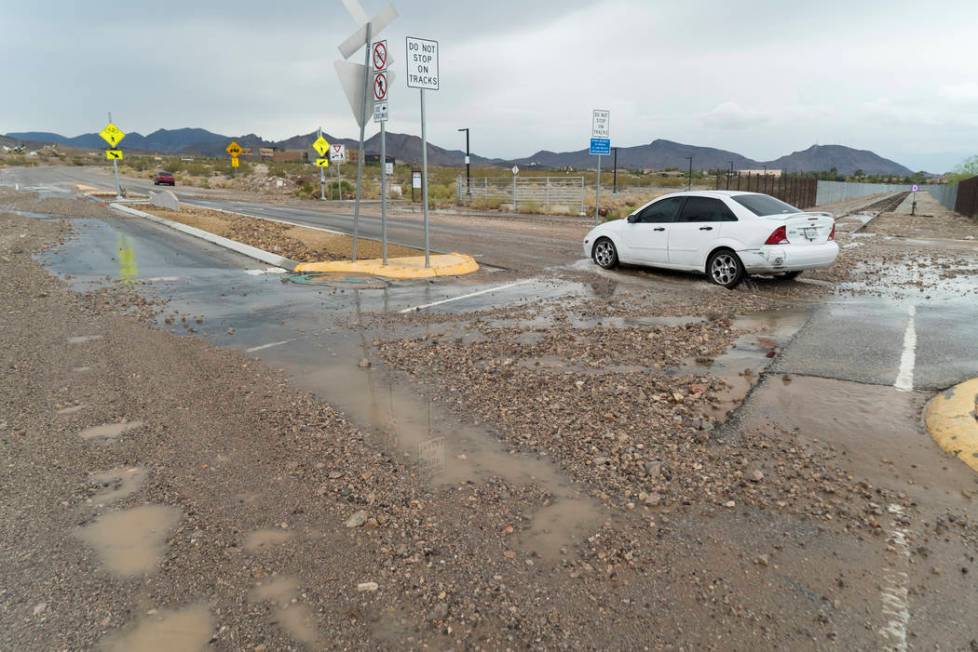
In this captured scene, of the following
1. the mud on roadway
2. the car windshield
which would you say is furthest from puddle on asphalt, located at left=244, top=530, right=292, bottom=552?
the car windshield

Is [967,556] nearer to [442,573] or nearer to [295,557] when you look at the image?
[442,573]

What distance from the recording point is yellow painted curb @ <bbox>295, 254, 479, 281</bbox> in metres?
12.6

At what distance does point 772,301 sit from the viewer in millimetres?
10336

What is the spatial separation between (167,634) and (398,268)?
10.2 metres

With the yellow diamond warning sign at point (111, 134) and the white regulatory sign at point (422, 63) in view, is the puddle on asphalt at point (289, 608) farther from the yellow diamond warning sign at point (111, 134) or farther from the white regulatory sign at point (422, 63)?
the yellow diamond warning sign at point (111, 134)

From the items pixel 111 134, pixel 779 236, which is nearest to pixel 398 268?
pixel 779 236

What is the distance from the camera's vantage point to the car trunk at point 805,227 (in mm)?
11016

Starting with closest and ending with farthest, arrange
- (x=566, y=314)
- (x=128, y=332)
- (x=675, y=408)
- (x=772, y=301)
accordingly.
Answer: (x=675, y=408), (x=128, y=332), (x=566, y=314), (x=772, y=301)

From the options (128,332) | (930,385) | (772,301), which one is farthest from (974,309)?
(128,332)

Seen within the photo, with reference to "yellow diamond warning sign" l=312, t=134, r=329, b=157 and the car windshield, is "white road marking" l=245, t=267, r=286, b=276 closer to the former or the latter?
the car windshield

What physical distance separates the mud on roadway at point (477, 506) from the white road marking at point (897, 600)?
0.5 inches

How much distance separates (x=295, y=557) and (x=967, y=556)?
343 centimetres

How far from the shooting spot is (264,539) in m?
3.62

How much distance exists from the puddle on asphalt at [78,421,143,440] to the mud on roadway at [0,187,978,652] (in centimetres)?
2
